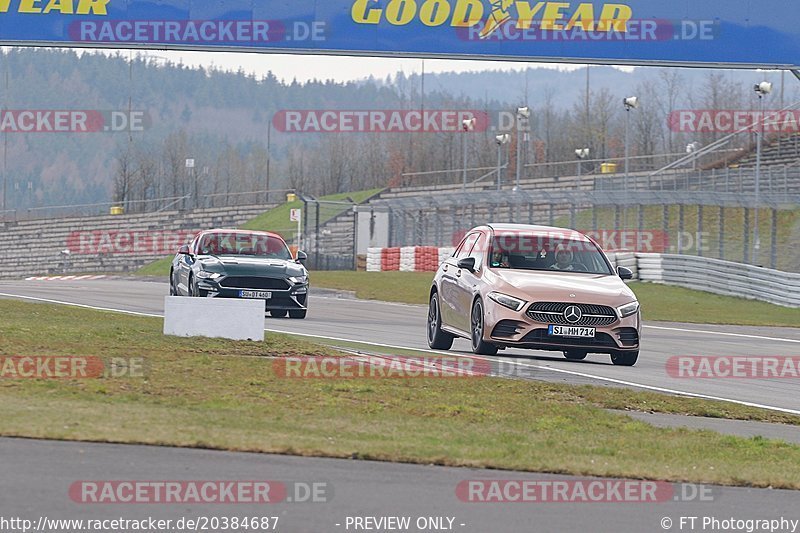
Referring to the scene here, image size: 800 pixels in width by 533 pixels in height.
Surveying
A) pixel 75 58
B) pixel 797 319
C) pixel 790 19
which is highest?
pixel 75 58

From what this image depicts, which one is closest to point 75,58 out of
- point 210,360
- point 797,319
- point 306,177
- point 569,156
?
point 306,177

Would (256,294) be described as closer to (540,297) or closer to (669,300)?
(540,297)

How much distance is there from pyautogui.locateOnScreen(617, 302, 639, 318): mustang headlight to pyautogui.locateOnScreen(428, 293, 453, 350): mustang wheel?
8.51 ft

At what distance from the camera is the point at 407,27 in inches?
1009

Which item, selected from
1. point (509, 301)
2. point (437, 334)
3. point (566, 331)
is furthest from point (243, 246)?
point (566, 331)

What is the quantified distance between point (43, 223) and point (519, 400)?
67.2 metres

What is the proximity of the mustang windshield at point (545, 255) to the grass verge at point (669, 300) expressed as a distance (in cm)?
1296

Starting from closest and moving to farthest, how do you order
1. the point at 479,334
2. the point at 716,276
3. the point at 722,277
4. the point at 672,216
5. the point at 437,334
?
the point at 479,334 → the point at 437,334 → the point at 722,277 → the point at 716,276 → the point at 672,216

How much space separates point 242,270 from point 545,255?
6744 millimetres

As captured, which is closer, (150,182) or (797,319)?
(797,319)

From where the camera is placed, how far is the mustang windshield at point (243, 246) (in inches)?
864

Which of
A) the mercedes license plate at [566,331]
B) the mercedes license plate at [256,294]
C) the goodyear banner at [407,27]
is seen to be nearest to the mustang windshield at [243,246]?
the mercedes license plate at [256,294]

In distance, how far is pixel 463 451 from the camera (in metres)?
8.38

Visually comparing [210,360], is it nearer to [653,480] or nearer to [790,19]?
[653,480]
